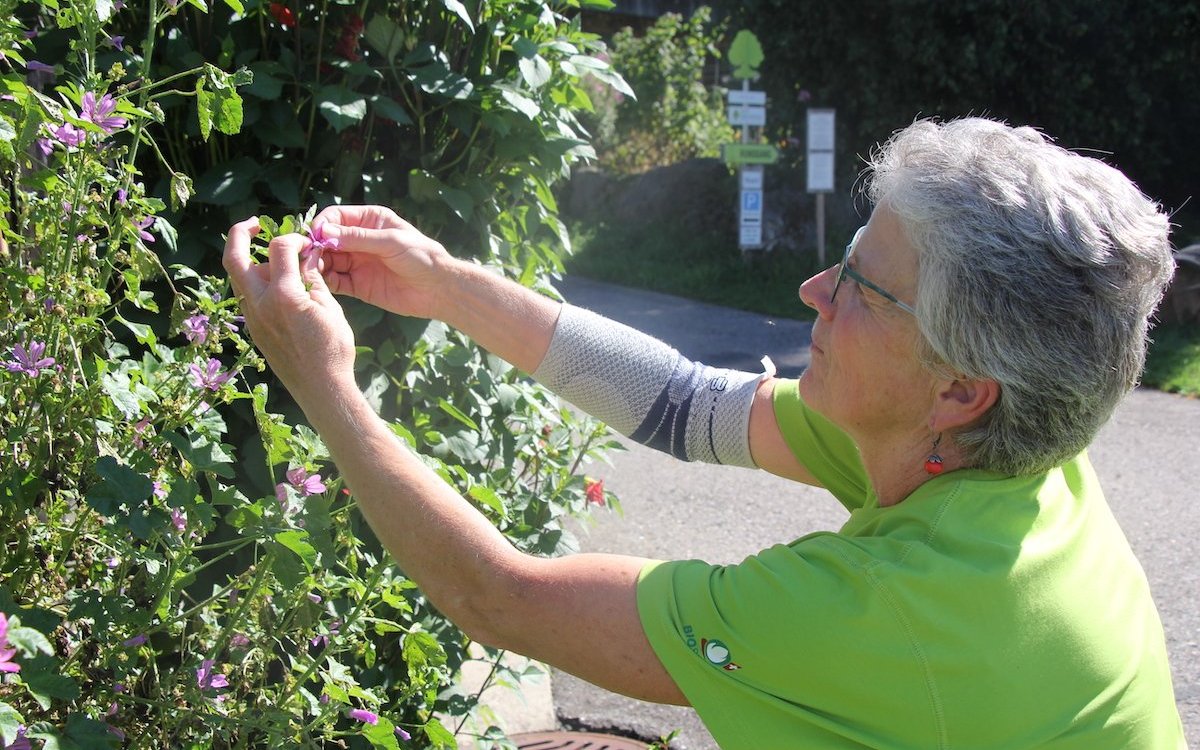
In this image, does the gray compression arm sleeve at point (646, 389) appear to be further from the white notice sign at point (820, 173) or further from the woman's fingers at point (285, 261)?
the white notice sign at point (820, 173)

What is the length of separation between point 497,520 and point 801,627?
1018mm

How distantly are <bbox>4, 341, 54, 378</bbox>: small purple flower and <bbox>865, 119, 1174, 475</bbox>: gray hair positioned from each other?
1101 millimetres

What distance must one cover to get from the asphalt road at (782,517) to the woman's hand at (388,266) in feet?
5.04

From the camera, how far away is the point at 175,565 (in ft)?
4.92

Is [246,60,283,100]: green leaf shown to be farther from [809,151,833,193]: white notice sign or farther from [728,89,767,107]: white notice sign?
[809,151,833,193]: white notice sign

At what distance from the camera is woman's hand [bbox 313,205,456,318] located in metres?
1.98

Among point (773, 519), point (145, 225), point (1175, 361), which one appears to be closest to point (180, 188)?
point (145, 225)

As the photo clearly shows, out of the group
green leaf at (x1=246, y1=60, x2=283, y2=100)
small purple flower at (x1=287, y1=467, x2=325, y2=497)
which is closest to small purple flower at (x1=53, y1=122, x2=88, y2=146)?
small purple flower at (x1=287, y1=467, x2=325, y2=497)

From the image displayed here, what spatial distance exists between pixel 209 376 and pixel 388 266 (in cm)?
52

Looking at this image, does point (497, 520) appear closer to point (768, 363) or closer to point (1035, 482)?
point (768, 363)

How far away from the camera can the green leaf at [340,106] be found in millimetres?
2125

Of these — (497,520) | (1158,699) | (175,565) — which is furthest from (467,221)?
(1158,699)

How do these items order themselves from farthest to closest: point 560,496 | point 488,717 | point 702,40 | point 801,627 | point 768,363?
point 702,40, point 488,717, point 560,496, point 768,363, point 801,627

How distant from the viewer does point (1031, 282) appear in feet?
4.80
